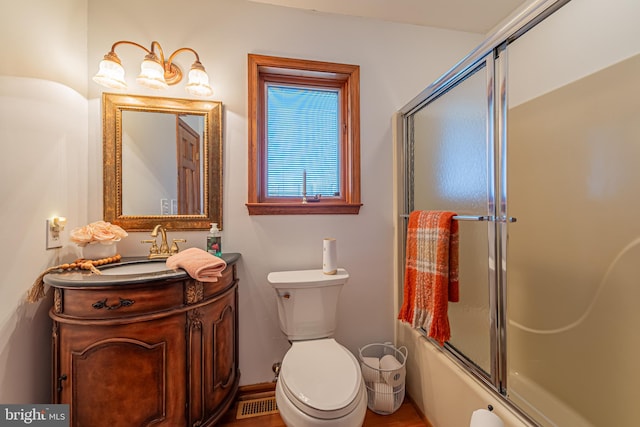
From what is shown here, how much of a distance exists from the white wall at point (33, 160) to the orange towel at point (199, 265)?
1.87 feet

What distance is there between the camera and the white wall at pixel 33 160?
1.01 m

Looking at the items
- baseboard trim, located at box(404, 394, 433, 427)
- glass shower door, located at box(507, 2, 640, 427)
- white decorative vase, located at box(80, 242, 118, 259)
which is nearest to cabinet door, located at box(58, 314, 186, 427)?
white decorative vase, located at box(80, 242, 118, 259)

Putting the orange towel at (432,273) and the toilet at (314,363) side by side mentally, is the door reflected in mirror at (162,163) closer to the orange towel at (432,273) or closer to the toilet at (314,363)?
the toilet at (314,363)

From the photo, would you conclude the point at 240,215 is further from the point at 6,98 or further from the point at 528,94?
the point at 528,94

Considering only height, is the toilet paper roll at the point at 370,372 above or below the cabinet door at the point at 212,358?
below

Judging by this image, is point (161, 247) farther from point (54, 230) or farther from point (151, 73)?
point (151, 73)

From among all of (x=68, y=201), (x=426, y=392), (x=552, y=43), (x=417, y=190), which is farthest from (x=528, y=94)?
(x=68, y=201)

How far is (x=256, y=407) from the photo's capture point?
1462 millimetres

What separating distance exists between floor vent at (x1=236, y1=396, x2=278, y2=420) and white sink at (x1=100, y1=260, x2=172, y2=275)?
0.89 meters

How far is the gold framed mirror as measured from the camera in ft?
4.70

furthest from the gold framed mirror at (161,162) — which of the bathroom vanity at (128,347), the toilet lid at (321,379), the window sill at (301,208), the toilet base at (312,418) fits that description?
the toilet base at (312,418)

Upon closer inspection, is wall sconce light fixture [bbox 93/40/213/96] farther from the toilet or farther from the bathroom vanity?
the toilet

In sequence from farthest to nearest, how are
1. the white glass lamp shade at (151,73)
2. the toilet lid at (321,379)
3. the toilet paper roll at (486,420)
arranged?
1. the white glass lamp shade at (151,73)
2. the toilet lid at (321,379)
3. the toilet paper roll at (486,420)

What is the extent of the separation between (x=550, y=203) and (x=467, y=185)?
500mm
